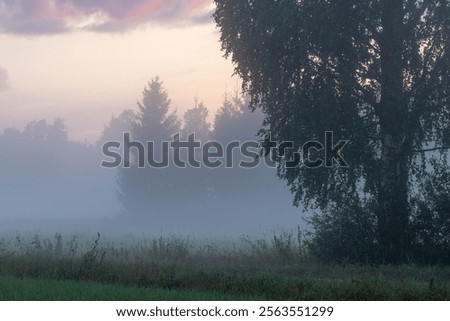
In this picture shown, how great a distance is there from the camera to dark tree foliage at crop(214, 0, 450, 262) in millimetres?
25812

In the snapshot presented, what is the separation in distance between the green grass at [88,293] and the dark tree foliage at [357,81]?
439 inches

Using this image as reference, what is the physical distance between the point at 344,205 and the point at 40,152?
15469cm

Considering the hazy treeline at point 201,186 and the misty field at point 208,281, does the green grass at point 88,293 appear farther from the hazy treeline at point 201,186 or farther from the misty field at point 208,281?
the hazy treeline at point 201,186

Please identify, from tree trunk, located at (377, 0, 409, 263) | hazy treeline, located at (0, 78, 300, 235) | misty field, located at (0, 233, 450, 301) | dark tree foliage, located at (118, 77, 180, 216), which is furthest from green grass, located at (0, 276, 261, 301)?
dark tree foliage, located at (118, 77, 180, 216)

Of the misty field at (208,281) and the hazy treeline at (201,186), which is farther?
the hazy treeline at (201,186)

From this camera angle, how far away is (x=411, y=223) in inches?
966

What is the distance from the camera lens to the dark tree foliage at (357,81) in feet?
84.7

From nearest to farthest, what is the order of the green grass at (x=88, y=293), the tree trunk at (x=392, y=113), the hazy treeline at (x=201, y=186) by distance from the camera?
1. the green grass at (x=88, y=293)
2. the tree trunk at (x=392, y=113)
3. the hazy treeline at (x=201, y=186)

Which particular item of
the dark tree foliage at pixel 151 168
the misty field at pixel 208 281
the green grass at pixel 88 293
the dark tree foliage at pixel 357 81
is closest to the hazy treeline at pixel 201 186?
the dark tree foliage at pixel 151 168

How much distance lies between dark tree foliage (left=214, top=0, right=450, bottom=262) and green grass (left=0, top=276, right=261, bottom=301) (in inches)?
439

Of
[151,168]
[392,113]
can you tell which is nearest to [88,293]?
[392,113]

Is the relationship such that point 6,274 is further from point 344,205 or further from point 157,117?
point 157,117

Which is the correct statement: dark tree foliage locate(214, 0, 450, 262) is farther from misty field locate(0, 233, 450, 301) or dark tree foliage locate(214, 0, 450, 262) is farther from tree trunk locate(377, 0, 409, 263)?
misty field locate(0, 233, 450, 301)

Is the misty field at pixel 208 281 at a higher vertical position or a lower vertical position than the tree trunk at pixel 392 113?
lower
